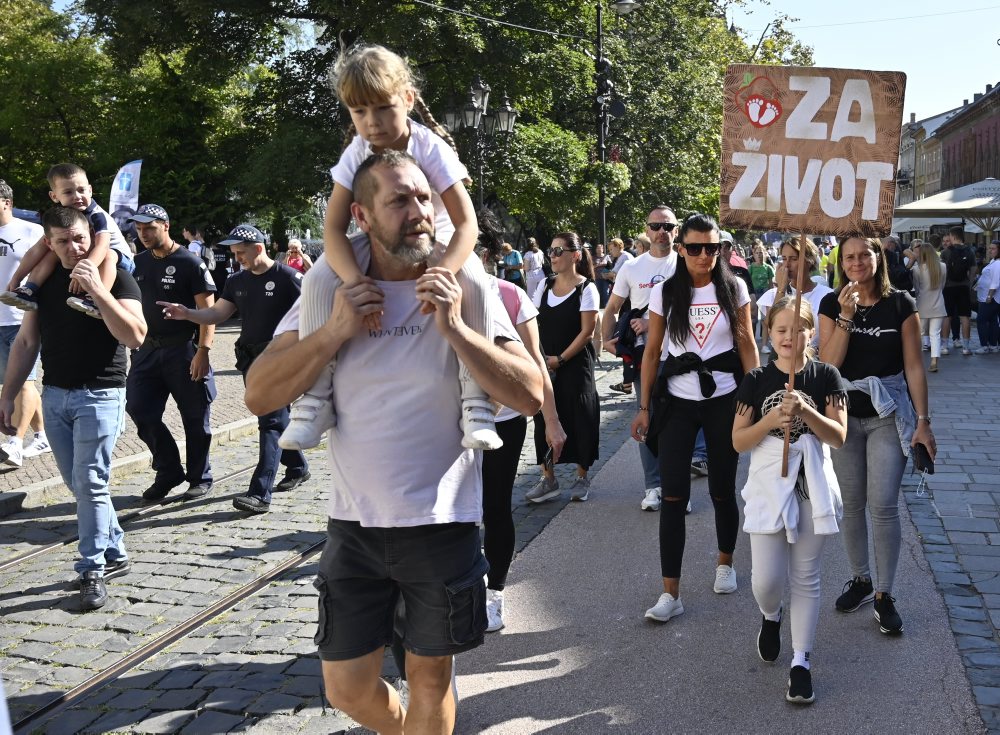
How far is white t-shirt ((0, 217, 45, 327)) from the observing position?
8539 millimetres

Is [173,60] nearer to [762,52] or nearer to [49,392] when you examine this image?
[762,52]

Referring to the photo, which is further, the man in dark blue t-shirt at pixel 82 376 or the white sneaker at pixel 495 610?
the man in dark blue t-shirt at pixel 82 376

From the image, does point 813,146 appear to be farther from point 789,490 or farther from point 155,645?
point 155,645

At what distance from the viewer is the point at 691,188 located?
32.9 meters

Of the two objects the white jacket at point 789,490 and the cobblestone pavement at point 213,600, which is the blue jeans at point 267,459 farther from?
the white jacket at point 789,490

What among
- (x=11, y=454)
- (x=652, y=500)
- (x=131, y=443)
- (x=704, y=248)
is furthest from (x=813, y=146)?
(x=131, y=443)

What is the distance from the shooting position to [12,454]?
28.4ft

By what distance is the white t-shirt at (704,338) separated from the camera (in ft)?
17.2

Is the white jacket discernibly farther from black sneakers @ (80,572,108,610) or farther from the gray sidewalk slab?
black sneakers @ (80,572,108,610)

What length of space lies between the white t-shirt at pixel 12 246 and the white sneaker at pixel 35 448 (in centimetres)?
115

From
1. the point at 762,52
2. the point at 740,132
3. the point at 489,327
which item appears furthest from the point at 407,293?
the point at 762,52

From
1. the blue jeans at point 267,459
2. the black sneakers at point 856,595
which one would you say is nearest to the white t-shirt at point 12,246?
the blue jeans at point 267,459

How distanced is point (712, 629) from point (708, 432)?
951mm

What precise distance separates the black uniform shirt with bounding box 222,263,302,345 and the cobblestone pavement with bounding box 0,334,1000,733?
4.16 ft
